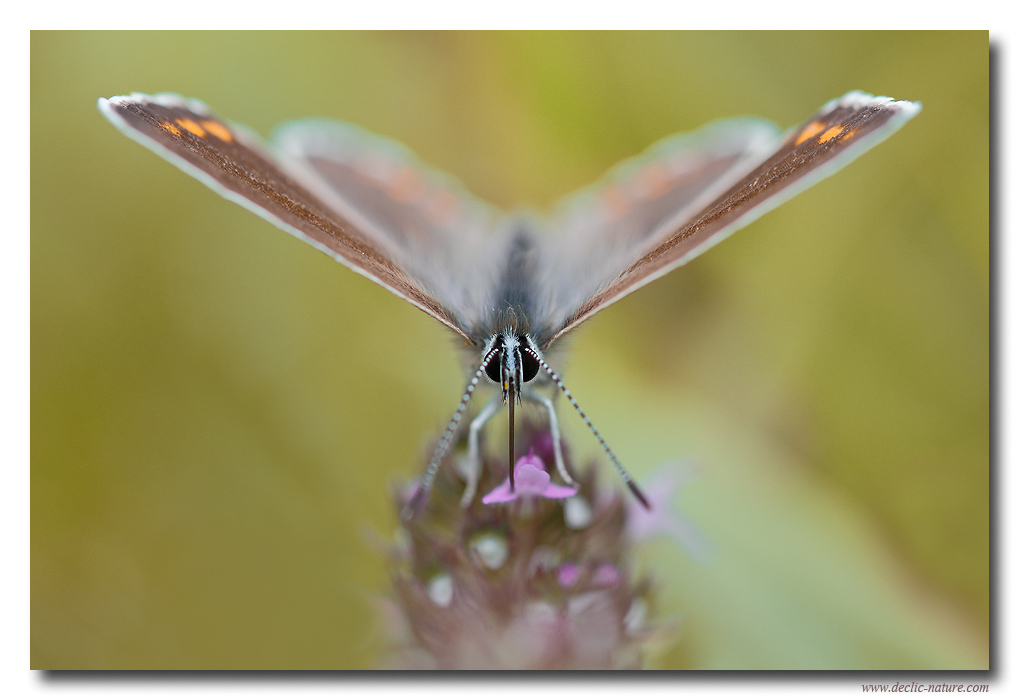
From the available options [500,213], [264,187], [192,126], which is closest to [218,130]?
[192,126]

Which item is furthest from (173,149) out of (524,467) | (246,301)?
(246,301)

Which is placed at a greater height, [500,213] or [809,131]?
[500,213]

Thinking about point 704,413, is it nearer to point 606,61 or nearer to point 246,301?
point 606,61

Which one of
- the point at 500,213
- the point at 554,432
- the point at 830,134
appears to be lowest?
the point at 554,432

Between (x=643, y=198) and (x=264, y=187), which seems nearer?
(x=264, y=187)

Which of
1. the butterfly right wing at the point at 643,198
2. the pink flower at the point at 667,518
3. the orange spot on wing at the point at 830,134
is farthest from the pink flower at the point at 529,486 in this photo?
the orange spot on wing at the point at 830,134

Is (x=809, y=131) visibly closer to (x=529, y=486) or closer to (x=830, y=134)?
(x=830, y=134)

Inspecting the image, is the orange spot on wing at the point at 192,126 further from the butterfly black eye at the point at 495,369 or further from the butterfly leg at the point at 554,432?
the butterfly leg at the point at 554,432

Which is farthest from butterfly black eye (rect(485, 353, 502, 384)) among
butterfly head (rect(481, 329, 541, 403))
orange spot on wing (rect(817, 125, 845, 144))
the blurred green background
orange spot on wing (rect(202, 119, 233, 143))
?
orange spot on wing (rect(202, 119, 233, 143))
